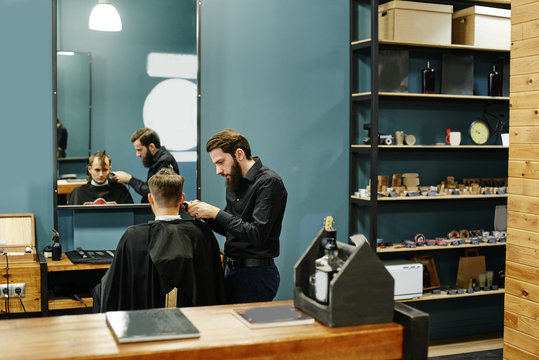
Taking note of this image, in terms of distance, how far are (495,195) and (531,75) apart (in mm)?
1953

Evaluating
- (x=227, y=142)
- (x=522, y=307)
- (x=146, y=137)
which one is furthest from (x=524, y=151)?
(x=146, y=137)

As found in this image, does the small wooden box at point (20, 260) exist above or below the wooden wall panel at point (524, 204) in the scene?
below

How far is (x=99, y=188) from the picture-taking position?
4.07 metres

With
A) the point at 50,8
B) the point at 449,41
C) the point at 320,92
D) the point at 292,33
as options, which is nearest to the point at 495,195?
the point at 449,41

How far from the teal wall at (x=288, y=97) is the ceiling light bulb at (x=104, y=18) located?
609mm

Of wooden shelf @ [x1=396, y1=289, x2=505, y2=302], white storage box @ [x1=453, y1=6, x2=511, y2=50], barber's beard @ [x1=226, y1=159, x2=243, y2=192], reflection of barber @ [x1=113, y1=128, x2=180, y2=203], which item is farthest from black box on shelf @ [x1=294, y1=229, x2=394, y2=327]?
white storage box @ [x1=453, y1=6, x2=511, y2=50]

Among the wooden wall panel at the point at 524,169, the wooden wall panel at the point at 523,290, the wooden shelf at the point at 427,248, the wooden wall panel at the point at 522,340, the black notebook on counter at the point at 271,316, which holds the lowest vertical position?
the wooden wall panel at the point at 522,340

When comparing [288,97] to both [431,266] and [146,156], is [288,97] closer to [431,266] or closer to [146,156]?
[146,156]

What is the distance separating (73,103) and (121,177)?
0.57 m

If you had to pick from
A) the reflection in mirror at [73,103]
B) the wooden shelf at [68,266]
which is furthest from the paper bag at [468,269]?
the reflection in mirror at [73,103]

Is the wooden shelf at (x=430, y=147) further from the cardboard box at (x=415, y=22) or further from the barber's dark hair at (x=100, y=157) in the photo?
the barber's dark hair at (x=100, y=157)

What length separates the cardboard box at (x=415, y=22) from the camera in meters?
4.55

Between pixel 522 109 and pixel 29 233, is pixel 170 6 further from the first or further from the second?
pixel 522 109

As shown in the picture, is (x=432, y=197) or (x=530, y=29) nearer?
(x=530, y=29)
